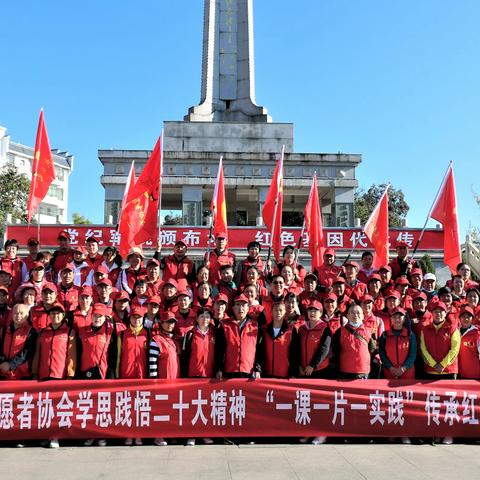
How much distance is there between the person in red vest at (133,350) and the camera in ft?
19.7

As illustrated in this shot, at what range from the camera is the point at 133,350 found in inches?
236

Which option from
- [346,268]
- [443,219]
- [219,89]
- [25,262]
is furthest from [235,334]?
[219,89]

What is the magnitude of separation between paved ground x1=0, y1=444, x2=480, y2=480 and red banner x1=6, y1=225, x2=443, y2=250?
12.1m

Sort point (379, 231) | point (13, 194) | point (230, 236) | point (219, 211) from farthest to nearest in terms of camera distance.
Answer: point (13, 194)
point (230, 236)
point (219, 211)
point (379, 231)

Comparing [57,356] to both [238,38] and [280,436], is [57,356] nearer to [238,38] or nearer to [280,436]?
[280,436]

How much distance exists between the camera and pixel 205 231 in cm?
1773

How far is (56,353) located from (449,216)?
6.86 metres

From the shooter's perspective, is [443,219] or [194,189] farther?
[194,189]

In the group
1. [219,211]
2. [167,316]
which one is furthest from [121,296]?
[219,211]

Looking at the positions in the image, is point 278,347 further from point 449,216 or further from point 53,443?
point 449,216

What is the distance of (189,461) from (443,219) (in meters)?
6.34

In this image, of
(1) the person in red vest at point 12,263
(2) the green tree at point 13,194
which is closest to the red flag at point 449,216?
(1) the person in red vest at point 12,263

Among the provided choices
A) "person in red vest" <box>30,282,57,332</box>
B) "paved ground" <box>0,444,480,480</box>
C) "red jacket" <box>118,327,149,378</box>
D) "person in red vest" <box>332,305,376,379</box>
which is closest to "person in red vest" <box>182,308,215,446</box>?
"red jacket" <box>118,327,149,378</box>

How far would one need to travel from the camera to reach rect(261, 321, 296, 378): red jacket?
608 cm
